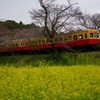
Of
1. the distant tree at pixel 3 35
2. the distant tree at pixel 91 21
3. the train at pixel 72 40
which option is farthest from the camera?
the distant tree at pixel 91 21

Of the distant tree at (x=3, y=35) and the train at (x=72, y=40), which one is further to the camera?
the distant tree at (x=3, y=35)

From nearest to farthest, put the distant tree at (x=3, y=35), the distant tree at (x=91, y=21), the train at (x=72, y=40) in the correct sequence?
the train at (x=72, y=40) → the distant tree at (x=3, y=35) → the distant tree at (x=91, y=21)

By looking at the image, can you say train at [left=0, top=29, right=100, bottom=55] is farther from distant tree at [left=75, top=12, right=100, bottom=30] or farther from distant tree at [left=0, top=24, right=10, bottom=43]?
distant tree at [left=75, top=12, right=100, bottom=30]

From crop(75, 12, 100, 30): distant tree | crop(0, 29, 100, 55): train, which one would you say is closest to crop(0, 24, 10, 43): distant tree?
crop(0, 29, 100, 55): train

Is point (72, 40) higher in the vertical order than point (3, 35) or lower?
lower

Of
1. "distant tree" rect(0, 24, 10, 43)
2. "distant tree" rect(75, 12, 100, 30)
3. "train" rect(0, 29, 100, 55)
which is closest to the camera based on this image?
"train" rect(0, 29, 100, 55)

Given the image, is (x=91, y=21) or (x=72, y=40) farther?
(x=91, y=21)

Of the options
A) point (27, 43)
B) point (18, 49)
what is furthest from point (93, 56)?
point (18, 49)

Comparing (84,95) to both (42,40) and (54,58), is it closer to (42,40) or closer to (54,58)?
(54,58)

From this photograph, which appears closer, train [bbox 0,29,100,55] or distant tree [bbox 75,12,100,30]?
train [bbox 0,29,100,55]

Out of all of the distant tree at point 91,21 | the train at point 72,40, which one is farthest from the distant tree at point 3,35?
the distant tree at point 91,21

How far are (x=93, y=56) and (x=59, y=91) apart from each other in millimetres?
11361

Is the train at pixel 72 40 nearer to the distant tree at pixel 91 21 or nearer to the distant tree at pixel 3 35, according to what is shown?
the distant tree at pixel 3 35

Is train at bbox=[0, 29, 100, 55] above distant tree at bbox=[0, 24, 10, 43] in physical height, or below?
below
